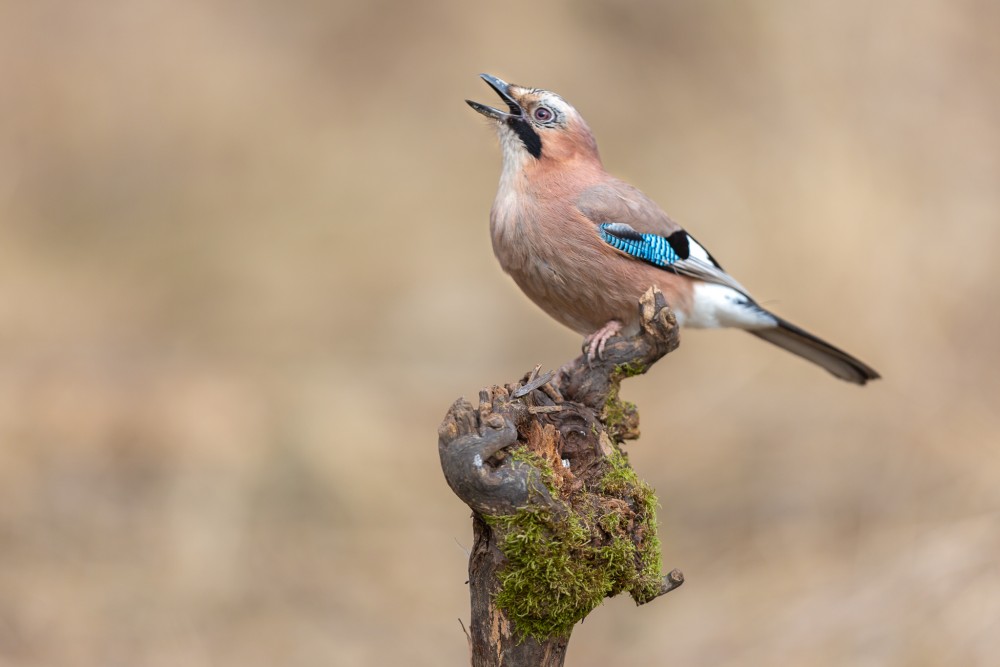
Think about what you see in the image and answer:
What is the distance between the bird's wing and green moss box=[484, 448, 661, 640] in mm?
1579

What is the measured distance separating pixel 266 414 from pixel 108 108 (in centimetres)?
361

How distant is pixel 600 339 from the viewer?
15.5 feet

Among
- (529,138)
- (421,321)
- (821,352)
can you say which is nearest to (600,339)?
(529,138)

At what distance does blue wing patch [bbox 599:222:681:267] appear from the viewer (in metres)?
5.00

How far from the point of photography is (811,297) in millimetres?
8648

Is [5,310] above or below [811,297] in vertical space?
above

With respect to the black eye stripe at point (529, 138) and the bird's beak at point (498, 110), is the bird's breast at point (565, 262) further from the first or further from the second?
the bird's beak at point (498, 110)

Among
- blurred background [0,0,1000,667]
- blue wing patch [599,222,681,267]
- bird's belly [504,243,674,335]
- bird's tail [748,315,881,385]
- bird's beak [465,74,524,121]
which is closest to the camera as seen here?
bird's belly [504,243,674,335]

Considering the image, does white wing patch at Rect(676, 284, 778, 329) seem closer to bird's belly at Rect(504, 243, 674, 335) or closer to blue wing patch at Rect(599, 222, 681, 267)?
blue wing patch at Rect(599, 222, 681, 267)

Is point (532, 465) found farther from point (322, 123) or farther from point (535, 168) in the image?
point (322, 123)

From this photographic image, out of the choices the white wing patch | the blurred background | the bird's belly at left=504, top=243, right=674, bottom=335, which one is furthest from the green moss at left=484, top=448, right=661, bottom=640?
the blurred background

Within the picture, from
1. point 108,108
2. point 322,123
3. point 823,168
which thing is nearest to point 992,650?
point 823,168

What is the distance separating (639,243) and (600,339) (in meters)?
0.60

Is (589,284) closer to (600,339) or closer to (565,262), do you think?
(565,262)
